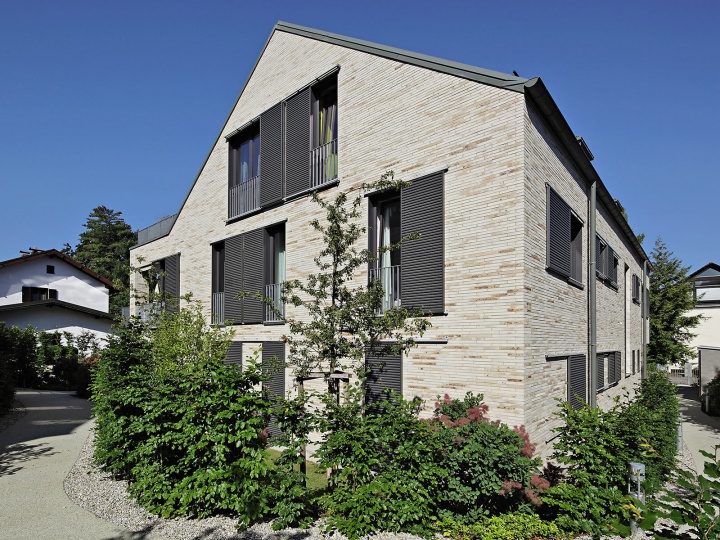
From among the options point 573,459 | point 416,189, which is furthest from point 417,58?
point 573,459

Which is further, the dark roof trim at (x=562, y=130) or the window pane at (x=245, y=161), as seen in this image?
the window pane at (x=245, y=161)

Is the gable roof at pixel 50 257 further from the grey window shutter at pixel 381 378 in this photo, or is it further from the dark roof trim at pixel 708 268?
the dark roof trim at pixel 708 268

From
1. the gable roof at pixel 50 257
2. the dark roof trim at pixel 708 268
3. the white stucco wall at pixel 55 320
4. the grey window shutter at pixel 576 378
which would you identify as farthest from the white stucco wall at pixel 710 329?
the gable roof at pixel 50 257

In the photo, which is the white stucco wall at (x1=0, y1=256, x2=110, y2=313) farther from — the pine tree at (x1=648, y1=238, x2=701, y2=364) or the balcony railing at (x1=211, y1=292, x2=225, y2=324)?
the pine tree at (x1=648, y1=238, x2=701, y2=364)

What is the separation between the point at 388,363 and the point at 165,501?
4.47 metres

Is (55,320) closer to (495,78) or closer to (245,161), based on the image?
(245,161)

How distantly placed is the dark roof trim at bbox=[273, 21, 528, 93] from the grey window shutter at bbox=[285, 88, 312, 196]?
1438mm

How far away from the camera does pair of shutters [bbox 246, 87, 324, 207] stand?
1183cm

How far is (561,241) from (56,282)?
1478 inches

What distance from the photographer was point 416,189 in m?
8.94

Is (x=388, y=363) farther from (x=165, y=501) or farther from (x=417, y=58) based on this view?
Result: (x=417, y=58)

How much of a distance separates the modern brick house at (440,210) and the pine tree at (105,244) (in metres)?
44.8

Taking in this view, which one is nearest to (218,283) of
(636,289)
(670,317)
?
(636,289)

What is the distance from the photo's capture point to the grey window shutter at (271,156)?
12547 mm
